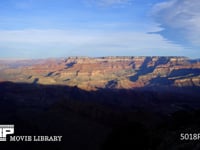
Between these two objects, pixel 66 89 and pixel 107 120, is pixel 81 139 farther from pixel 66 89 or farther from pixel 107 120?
pixel 66 89

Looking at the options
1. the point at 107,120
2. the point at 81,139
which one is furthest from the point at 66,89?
the point at 81,139

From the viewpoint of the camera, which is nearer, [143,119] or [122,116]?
[143,119]

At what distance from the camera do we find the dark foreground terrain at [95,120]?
88.2 feet

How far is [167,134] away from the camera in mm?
26141

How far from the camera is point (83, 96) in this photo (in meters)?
143

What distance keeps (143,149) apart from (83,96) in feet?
389

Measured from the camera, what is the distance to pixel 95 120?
8181cm

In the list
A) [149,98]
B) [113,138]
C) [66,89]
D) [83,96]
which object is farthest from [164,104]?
[113,138]

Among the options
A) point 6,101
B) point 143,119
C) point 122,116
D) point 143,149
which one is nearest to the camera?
point 143,149

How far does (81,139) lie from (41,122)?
14.2 m

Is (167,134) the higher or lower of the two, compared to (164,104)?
higher

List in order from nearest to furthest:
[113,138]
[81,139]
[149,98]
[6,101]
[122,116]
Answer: [113,138] → [81,139] → [122,116] → [6,101] → [149,98]

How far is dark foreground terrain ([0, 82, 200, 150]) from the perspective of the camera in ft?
88.2

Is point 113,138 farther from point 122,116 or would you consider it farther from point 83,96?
point 83,96
